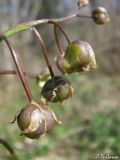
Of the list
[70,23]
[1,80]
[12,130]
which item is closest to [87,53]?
[12,130]

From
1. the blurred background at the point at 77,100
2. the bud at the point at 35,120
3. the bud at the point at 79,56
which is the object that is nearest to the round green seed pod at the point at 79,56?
the bud at the point at 79,56

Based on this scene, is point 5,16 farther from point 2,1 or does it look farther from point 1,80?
point 1,80

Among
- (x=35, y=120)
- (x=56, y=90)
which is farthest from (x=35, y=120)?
(x=56, y=90)

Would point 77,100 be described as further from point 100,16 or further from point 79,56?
point 79,56

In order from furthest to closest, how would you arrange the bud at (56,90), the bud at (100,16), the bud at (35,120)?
the bud at (100,16)
the bud at (56,90)
the bud at (35,120)

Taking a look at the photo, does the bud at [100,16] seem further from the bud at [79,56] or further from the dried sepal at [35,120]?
the dried sepal at [35,120]

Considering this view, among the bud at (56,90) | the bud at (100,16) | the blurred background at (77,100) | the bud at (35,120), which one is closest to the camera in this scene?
the bud at (35,120)

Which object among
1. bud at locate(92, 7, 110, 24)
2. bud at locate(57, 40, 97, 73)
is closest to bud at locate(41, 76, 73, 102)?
bud at locate(57, 40, 97, 73)
